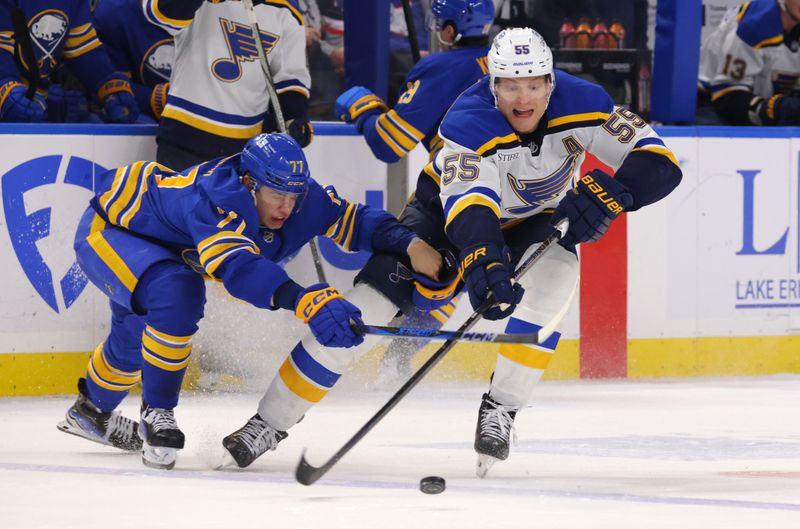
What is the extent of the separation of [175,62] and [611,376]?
2095mm

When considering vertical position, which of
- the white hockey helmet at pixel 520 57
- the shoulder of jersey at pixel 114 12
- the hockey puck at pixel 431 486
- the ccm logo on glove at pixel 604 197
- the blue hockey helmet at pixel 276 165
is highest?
the white hockey helmet at pixel 520 57

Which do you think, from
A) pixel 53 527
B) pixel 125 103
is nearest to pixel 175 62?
pixel 125 103

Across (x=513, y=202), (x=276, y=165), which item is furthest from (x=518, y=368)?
(x=276, y=165)

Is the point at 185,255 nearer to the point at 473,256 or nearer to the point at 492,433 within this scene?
the point at 473,256

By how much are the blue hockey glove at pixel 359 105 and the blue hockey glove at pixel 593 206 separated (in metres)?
1.89

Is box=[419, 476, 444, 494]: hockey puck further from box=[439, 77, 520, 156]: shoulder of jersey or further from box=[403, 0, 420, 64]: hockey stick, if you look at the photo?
box=[403, 0, 420, 64]: hockey stick

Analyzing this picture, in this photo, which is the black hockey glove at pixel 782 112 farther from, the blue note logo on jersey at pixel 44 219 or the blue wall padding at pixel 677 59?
the blue note logo on jersey at pixel 44 219

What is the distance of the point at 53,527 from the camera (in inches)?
121

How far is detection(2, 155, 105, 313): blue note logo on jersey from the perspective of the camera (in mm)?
5504

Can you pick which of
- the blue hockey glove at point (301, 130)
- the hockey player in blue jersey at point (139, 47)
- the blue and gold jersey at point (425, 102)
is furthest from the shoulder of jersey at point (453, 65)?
the hockey player in blue jersey at point (139, 47)

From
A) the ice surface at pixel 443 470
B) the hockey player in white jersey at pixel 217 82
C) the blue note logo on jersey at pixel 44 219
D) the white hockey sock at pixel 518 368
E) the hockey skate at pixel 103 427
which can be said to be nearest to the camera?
the ice surface at pixel 443 470

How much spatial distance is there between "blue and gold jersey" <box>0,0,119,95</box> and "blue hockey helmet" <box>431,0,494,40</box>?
127 centimetres

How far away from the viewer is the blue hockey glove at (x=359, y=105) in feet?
18.9

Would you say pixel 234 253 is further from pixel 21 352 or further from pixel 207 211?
pixel 21 352
